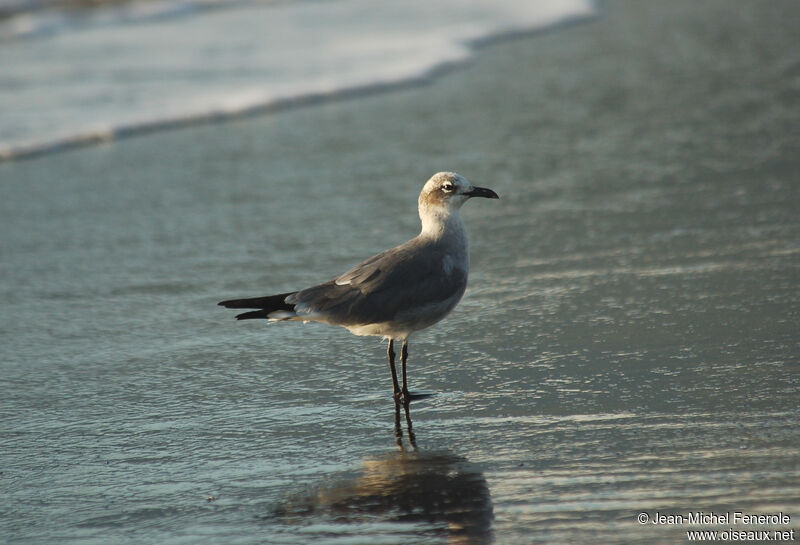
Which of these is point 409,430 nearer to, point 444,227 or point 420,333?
point 444,227

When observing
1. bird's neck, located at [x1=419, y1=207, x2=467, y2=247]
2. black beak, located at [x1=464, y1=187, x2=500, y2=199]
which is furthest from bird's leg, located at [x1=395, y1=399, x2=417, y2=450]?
black beak, located at [x1=464, y1=187, x2=500, y2=199]

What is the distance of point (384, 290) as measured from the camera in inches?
165

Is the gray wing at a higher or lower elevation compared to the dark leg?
higher

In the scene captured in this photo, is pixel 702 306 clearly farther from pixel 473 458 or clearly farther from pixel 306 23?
pixel 306 23

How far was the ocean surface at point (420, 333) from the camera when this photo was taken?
11.2ft

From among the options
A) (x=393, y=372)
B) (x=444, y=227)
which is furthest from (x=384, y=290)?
(x=444, y=227)

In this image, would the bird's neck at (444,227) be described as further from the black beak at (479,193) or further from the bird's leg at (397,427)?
the bird's leg at (397,427)

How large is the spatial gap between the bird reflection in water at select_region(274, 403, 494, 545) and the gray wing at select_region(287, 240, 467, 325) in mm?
658

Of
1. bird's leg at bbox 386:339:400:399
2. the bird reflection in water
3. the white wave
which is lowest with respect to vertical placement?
the bird reflection in water

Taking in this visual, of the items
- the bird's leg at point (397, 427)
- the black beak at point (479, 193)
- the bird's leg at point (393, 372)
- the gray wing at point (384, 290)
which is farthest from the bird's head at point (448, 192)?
the bird's leg at point (397, 427)

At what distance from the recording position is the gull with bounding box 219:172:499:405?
13.7 feet

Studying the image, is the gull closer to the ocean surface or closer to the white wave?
the ocean surface

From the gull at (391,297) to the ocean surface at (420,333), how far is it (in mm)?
287

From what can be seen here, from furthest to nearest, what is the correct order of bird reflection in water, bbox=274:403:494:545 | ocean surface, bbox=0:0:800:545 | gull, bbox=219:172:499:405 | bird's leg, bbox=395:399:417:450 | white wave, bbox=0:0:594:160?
white wave, bbox=0:0:594:160, gull, bbox=219:172:499:405, bird's leg, bbox=395:399:417:450, ocean surface, bbox=0:0:800:545, bird reflection in water, bbox=274:403:494:545
